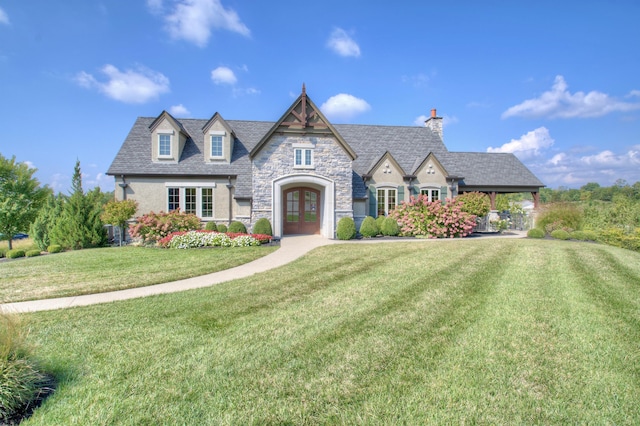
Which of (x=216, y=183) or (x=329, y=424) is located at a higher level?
(x=216, y=183)

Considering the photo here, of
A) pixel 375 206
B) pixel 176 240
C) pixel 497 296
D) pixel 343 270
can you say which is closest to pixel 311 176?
pixel 375 206

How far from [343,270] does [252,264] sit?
3244mm

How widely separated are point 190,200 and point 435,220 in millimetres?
14083

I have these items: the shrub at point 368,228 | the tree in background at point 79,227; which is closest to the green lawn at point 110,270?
the tree in background at point 79,227

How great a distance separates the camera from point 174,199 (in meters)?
19.0

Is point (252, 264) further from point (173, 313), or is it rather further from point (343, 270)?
point (173, 313)

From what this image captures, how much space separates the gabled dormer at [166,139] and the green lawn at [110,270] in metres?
7.08

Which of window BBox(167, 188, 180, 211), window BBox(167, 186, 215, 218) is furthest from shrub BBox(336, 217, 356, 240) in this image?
window BBox(167, 188, 180, 211)

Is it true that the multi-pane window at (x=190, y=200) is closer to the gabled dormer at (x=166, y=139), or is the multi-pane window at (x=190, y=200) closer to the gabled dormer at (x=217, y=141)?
the gabled dormer at (x=166, y=139)

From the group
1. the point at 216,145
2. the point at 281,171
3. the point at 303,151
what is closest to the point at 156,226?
the point at 216,145

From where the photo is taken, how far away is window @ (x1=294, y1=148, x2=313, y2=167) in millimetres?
17281

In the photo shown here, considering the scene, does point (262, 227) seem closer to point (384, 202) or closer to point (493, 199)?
point (384, 202)

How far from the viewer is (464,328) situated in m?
5.14

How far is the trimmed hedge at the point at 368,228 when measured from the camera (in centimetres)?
1778
